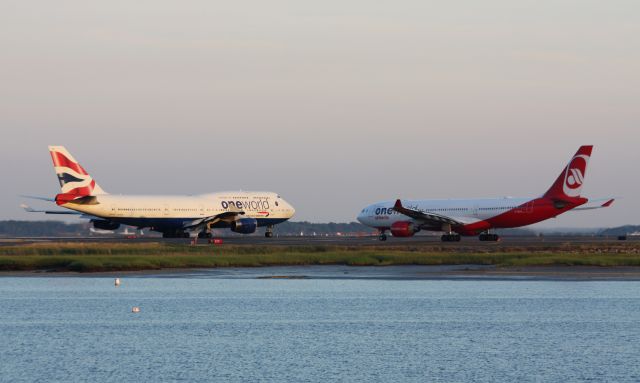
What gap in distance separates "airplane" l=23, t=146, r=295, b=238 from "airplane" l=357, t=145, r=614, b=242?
52.7 ft

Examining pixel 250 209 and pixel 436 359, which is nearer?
pixel 436 359

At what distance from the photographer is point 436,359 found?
28500 mm

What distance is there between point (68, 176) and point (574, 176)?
45.3m

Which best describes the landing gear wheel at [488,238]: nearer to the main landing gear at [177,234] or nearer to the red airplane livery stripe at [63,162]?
the main landing gear at [177,234]

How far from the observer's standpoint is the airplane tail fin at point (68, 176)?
98125 mm

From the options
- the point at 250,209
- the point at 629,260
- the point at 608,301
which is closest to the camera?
the point at 608,301

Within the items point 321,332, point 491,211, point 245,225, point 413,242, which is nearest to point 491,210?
point 491,211

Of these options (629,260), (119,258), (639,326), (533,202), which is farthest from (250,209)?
(639,326)

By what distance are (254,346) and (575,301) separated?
1735 centimetres

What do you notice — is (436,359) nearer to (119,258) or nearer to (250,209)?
(119,258)

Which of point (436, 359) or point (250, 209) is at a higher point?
point (250, 209)

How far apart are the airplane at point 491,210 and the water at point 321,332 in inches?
1568

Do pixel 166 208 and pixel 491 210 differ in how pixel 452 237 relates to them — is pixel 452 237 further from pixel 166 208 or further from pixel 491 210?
pixel 166 208

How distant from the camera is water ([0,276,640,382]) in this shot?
87.2ft
